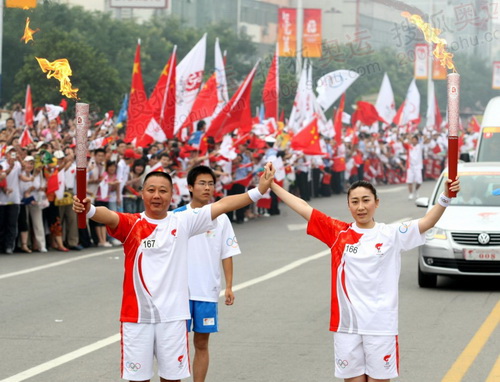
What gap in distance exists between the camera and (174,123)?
22141 mm

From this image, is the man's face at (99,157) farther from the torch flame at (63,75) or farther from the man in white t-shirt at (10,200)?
the torch flame at (63,75)

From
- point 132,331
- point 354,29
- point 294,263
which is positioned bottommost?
point 294,263

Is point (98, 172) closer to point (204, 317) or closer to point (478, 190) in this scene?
point (478, 190)

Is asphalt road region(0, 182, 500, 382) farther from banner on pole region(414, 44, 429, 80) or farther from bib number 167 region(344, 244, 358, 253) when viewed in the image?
banner on pole region(414, 44, 429, 80)

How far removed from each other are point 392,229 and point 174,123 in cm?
1593

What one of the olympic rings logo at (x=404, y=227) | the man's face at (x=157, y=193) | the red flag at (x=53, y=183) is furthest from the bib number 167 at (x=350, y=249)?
the red flag at (x=53, y=183)

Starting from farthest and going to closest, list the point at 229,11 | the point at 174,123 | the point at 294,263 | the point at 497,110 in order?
1. the point at 229,11
2. the point at 174,123
3. the point at 497,110
4. the point at 294,263

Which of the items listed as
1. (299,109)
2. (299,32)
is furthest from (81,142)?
(299,32)

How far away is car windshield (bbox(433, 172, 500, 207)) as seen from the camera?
13.6 meters

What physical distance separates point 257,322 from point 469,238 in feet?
10.7

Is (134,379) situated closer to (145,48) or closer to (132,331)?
(132,331)

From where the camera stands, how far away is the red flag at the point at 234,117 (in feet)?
73.0

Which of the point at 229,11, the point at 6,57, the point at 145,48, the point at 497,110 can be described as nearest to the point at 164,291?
the point at 497,110

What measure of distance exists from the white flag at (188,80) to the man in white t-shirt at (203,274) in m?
15.2
